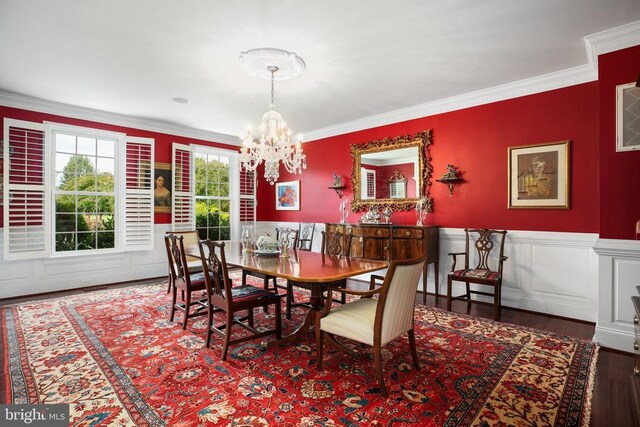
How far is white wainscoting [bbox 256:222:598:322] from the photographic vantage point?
3.68 metres

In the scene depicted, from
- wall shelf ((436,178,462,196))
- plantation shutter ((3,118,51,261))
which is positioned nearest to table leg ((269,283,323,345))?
wall shelf ((436,178,462,196))

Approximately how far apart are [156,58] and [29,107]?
2.81m

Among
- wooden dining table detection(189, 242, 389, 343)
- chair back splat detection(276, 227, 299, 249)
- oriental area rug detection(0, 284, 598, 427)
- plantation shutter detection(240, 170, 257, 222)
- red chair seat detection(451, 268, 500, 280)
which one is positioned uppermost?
plantation shutter detection(240, 170, 257, 222)

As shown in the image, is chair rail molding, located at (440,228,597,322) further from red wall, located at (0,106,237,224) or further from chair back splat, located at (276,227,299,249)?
red wall, located at (0,106,237,224)

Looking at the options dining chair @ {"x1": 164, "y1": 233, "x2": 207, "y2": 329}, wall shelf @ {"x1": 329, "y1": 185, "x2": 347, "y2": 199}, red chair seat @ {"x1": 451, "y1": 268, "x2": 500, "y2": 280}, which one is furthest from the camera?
wall shelf @ {"x1": 329, "y1": 185, "x2": 347, "y2": 199}

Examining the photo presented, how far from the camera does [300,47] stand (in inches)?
125

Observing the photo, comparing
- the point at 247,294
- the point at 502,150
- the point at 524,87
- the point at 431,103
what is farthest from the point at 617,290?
the point at 247,294

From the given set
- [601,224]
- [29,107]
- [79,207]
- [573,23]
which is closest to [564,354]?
[601,224]

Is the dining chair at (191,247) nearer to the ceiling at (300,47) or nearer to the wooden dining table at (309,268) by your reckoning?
the wooden dining table at (309,268)

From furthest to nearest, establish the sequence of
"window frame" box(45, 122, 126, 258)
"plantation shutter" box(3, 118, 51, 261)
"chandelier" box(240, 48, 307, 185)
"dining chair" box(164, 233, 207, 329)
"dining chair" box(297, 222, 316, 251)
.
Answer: "dining chair" box(297, 222, 316, 251) < "window frame" box(45, 122, 126, 258) < "plantation shutter" box(3, 118, 51, 261) < "dining chair" box(164, 233, 207, 329) < "chandelier" box(240, 48, 307, 185)

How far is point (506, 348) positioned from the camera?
294 centimetres

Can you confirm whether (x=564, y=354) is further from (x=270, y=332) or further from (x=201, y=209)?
(x=201, y=209)

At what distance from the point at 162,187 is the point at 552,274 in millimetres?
6226

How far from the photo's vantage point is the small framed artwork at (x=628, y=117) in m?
2.92
